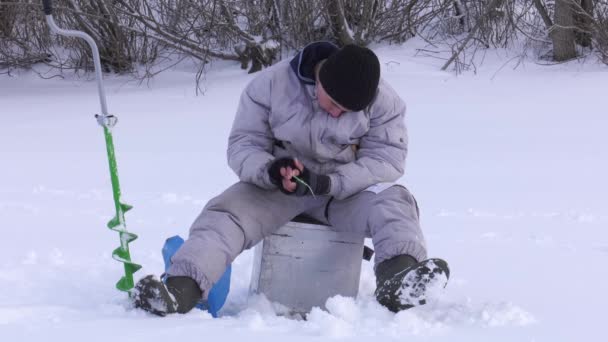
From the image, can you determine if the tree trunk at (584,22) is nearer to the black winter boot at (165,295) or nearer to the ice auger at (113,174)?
the ice auger at (113,174)

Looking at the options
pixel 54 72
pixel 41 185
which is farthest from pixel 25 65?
pixel 41 185

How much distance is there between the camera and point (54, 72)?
841 centimetres

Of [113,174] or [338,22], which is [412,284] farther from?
[338,22]

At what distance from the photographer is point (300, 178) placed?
2.60 m

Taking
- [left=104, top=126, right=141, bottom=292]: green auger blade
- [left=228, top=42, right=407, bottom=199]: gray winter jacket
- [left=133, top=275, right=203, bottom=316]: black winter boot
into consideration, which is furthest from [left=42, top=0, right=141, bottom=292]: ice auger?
[left=228, top=42, right=407, bottom=199]: gray winter jacket

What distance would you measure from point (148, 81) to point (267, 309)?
17.0 feet

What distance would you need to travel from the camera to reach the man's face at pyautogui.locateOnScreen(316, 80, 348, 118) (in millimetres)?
2689

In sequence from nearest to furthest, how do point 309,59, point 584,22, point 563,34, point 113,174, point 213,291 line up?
point 113,174
point 213,291
point 309,59
point 563,34
point 584,22

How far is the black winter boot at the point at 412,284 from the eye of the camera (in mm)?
2287

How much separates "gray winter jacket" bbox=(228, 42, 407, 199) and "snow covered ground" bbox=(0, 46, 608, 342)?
416 mm

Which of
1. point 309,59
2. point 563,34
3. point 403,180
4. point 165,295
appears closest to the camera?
point 165,295

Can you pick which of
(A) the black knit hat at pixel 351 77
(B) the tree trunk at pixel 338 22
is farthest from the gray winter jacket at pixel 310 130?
(B) the tree trunk at pixel 338 22

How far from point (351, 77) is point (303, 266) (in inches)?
24.0

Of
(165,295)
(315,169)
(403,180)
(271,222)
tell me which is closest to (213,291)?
(271,222)
